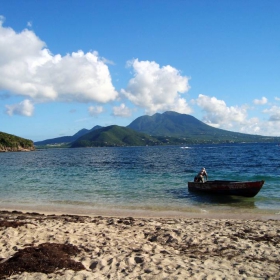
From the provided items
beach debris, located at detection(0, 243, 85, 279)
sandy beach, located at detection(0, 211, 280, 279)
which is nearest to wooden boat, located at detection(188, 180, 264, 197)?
sandy beach, located at detection(0, 211, 280, 279)

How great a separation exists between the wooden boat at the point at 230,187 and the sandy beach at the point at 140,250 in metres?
8.59

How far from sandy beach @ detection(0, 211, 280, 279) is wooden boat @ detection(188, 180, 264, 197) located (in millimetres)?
8587

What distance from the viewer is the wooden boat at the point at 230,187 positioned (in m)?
23.4

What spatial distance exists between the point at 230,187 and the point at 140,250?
622 inches

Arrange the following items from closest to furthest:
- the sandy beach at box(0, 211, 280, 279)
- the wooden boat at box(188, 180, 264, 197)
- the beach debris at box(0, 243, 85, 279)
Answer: the sandy beach at box(0, 211, 280, 279)
the beach debris at box(0, 243, 85, 279)
the wooden boat at box(188, 180, 264, 197)

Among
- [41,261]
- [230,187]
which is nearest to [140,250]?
[41,261]

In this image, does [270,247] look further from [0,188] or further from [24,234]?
[0,188]

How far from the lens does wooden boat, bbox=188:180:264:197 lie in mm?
23375

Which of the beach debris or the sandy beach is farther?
the beach debris

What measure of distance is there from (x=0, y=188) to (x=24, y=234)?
21.7 metres

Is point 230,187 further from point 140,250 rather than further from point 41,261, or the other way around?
point 41,261

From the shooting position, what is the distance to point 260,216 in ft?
58.5

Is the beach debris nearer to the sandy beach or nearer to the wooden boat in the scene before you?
the sandy beach

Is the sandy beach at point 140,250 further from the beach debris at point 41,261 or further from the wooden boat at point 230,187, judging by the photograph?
the wooden boat at point 230,187
